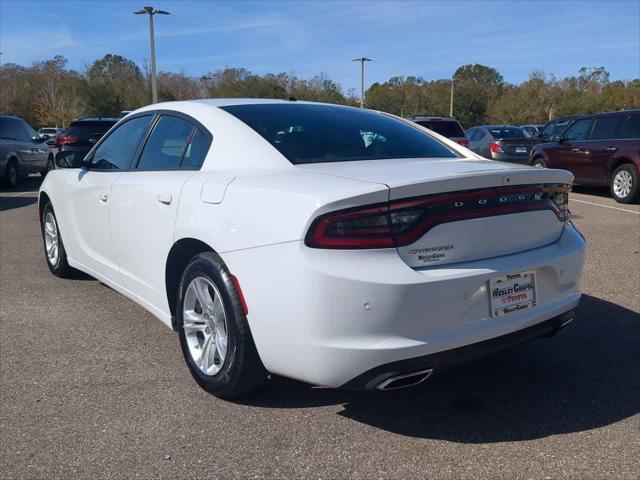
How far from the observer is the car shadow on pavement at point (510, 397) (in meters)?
2.90

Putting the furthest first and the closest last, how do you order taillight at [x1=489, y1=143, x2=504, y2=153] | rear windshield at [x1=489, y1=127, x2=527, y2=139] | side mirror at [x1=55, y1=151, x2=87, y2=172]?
1. rear windshield at [x1=489, y1=127, x2=527, y2=139]
2. taillight at [x1=489, y1=143, x2=504, y2=153]
3. side mirror at [x1=55, y1=151, x2=87, y2=172]

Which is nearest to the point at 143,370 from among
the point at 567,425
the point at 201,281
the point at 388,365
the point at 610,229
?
the point at 201,281

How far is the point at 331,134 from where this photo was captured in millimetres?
3520

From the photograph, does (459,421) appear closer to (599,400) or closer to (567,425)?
(567,425)

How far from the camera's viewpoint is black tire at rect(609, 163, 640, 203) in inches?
428

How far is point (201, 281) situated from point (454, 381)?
152cm

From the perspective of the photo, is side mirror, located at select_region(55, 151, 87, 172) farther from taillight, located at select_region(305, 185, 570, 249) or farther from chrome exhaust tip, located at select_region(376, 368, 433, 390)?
chrome exhaust tip, located at select_region(376, 368, 433, 390)

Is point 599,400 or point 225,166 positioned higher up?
point 225,166

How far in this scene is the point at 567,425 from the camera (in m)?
2.89

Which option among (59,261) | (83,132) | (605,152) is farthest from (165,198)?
(83,132)

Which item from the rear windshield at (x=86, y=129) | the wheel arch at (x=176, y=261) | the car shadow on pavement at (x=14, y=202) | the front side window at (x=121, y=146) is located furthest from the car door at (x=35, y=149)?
the wheel arch at (x=176, y=261)

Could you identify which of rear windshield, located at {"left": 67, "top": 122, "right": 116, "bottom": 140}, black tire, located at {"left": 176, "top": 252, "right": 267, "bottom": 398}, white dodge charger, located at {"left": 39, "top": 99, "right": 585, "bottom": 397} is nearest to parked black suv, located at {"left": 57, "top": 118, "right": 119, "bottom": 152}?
rear windshield, located at {"left": 67, "top": 122, "right": 116, "bottom": 140}

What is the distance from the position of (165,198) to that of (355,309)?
148cm

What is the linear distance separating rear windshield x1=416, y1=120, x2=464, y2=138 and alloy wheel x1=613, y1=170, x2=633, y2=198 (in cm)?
449
